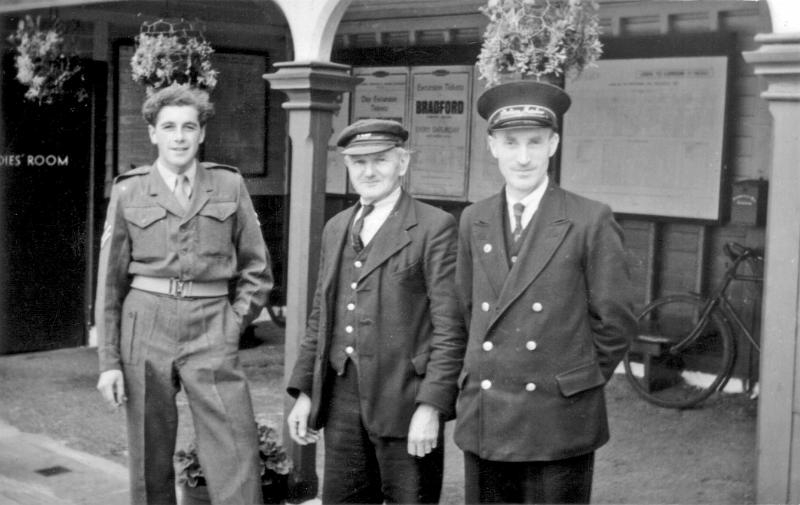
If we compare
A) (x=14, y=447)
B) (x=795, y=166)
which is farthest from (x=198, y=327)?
(x=14, y=447)

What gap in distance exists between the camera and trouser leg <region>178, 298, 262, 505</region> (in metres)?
4.13

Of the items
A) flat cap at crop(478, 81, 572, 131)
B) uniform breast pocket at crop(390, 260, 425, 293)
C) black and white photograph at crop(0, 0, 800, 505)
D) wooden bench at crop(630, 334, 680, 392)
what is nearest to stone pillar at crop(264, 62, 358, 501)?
black and white photograph at crop(0, 0, 800, 505)

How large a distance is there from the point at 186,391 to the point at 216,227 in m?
0.68

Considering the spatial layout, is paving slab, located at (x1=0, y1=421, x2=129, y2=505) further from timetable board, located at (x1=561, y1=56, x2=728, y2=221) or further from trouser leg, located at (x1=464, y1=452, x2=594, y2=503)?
timetable board, located at (x1=561, y1=56, x2=728, y2=221)

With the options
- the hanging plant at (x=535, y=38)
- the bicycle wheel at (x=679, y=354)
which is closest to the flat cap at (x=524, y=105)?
the hanging plant at (x=535, y=38)

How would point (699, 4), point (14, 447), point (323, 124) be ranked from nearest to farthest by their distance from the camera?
point (323, 124)
point (14, 447)
point (699, 4)

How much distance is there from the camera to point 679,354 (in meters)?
7.31

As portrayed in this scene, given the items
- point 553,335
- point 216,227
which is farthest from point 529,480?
point 216,227

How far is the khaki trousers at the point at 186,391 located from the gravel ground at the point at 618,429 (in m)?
1.40

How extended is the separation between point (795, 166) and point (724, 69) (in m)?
3.75

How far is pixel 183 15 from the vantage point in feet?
27.7

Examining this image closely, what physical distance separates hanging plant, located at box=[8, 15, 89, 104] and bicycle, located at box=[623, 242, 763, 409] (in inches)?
187

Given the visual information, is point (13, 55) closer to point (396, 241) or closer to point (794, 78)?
point (396, 241)

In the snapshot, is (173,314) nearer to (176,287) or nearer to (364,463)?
(176,287)
